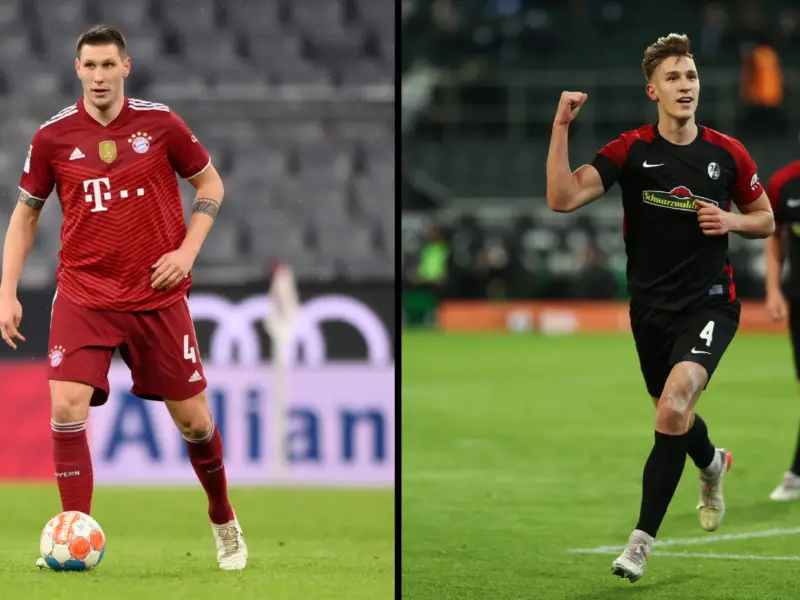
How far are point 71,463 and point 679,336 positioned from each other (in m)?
2.56

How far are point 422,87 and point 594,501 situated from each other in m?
21.0

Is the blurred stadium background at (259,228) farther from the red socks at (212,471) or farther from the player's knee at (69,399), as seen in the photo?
the player's knee at (69,399)

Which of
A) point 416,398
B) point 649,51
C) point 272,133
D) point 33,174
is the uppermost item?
point 649,51

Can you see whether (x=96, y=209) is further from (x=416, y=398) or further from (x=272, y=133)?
(x=272, y=133)

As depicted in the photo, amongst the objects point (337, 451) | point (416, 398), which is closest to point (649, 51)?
point (337, 451)

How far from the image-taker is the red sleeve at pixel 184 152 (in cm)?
640

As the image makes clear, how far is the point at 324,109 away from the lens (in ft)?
59.7

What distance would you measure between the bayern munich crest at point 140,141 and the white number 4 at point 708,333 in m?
2.40

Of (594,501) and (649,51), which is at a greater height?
(649,51)

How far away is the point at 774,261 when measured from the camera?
9.10m

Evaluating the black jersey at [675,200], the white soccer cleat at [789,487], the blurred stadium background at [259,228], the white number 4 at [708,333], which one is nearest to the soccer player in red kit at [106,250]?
the black jersey at [675,200]

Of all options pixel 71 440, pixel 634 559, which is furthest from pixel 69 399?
pixel 634 559

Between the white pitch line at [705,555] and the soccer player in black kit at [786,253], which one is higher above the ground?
the soccer player in black kit at [786,253]

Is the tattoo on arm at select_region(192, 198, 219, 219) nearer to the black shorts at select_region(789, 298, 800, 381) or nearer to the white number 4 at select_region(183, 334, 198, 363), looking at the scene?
the white number 4 at select_region(183, 334, 198, 363)
